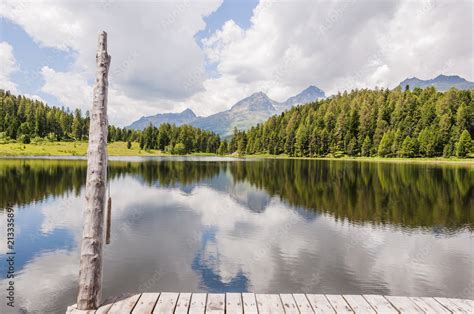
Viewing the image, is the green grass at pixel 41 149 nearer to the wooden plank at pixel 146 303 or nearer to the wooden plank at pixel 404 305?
the wooden plank at pixel 146 303

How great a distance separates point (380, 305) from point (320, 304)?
189cm

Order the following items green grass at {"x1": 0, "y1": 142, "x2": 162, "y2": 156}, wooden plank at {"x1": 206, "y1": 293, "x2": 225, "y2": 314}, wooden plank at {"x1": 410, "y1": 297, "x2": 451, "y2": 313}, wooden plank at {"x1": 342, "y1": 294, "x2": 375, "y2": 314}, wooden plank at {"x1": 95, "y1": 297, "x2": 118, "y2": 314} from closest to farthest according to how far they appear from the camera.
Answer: wooden plank at {"x1": 95, "y1": 297, "x2": 118, "y2": 314} → wooden plank at {"x1": 206, "y1": 293, "x2": 225, "y2": 314} → wooden plank at {"x1": 342, "y1": 294, "x2": 375, "y2": 314} → wooden plank at {"x1": 410, "y1": 297, "x2": 451, "y2": 313} → green grass at {"x1": 0, "y1": 142, "x2": 162, "y2": 156}

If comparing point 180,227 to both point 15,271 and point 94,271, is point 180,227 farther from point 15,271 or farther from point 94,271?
point 94,271

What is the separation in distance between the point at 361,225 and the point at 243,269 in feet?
49.8

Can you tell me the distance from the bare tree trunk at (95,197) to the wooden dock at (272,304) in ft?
2.16

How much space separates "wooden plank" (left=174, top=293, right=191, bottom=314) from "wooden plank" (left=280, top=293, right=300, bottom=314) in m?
2.95

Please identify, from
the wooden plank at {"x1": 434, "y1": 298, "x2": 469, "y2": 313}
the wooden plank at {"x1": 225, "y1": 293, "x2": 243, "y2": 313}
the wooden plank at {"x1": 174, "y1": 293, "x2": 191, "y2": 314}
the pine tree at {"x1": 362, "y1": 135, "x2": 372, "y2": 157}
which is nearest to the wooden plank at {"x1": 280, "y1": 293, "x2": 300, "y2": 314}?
the wooden plank at {"x1": 225, "y1": 293, "x2": 243, "y2": 313}

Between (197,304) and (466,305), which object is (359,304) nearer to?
(466,305)

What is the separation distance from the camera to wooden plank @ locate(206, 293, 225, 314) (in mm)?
9242

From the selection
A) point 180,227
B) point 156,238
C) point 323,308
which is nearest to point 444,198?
point 180,227

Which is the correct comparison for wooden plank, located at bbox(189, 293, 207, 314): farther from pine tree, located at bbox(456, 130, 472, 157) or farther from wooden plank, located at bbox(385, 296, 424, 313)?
pine tree, located at bbox(456, 130, 472, 157)

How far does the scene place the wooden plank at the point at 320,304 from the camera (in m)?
9.45

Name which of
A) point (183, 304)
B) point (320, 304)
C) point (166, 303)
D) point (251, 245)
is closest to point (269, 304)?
point (320, 304)

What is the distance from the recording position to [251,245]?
22.7 m
